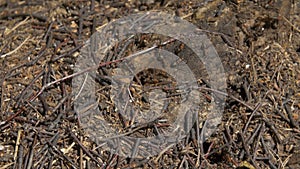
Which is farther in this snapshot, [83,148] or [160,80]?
[160,80]

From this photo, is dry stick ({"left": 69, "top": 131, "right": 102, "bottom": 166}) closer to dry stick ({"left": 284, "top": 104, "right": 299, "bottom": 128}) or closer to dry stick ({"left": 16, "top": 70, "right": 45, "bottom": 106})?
dry stick ({"left": 16, "top": 70, "right": 45, "bottom": 106})

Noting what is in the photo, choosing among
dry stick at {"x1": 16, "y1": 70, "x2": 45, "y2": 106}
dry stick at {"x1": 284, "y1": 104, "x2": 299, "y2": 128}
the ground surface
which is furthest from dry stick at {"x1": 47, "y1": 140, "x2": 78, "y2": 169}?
dry stick at {"x1": 284, "y1": 104, "x2": 299, "y2": 128}

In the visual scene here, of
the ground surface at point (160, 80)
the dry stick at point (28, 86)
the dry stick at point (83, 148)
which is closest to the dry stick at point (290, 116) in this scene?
the ground surface at point (160, 80)

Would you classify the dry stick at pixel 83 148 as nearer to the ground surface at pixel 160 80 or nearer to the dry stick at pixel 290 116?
the ground surface at pixel 160 80

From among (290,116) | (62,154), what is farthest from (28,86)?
(290,116)

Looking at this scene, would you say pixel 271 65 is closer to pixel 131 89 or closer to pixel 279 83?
pixel 279 83

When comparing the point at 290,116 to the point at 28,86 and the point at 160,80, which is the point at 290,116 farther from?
the point at 28,86

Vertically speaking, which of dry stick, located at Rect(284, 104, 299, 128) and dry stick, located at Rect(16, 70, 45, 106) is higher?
dry stick, located at Rect(16, 70, 45, 106)

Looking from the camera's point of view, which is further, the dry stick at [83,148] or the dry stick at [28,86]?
the dry stick at [28,86]
